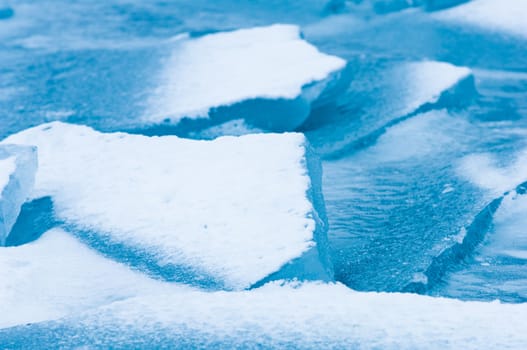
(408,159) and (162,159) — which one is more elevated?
(162,159)

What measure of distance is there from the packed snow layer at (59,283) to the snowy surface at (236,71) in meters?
1.47

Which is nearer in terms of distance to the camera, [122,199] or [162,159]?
[122,199]

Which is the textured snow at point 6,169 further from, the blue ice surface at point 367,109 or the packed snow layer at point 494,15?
the packed snow layer at point 494,15

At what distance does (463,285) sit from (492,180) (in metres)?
0.93

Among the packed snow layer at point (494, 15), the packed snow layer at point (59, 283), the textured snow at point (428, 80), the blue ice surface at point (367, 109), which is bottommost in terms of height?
the blue ice surface at point (367, 109)

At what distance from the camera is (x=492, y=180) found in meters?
3.69

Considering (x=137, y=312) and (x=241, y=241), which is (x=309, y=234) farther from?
(x=137, y=312)

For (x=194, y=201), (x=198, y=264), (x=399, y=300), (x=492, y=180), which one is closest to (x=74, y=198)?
(x=194, y=201)

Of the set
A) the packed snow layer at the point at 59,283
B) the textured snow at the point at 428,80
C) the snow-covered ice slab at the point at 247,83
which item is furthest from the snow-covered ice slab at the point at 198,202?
the textured snow at the point at 428,80

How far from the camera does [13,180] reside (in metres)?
3.26

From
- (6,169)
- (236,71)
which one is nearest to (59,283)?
(6,169)

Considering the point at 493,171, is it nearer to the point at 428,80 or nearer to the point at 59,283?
the point at 428,80

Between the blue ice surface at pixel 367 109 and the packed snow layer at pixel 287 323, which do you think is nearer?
the packed snow layer at pixel 287 323

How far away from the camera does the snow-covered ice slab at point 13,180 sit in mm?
3139
